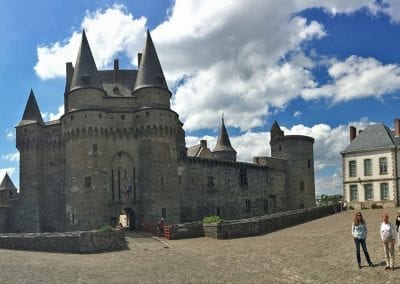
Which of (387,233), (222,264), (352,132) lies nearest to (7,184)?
(352,132)

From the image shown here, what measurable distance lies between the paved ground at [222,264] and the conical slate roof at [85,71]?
63.6 ft

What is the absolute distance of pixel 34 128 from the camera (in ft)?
153

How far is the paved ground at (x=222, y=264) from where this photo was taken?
1780 centimetres

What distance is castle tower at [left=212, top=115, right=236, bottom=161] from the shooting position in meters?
66.6

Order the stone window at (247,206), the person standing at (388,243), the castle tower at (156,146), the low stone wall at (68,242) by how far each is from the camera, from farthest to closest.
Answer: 1. the stone window at (247,206)
2. the castle tower at (156,146)
3. the low stone wall at (68,242)
4. the person standing at (388,243)

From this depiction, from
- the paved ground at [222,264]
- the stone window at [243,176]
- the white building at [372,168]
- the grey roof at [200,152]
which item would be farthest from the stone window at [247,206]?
the paved ground at [222,264]

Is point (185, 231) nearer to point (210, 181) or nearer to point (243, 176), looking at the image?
point (210, 181)

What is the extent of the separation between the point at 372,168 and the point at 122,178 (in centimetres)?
2347

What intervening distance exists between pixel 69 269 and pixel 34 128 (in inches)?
1122

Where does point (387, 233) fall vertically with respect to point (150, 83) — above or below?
below

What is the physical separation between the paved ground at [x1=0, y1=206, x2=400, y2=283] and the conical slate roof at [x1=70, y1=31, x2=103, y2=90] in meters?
19.4

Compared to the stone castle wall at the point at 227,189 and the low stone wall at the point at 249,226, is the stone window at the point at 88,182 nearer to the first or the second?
the stone castle wall at the point at 227,189

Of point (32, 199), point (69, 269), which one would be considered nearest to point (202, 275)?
point (69, 269)

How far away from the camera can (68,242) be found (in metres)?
27.1
